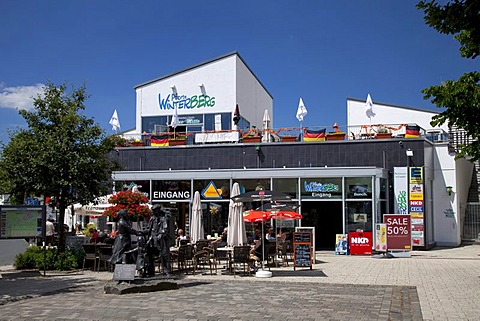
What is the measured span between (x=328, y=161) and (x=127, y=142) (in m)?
9.83

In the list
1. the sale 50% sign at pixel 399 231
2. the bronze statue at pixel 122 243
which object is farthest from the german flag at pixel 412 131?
the bronze statue at pixel 122 243

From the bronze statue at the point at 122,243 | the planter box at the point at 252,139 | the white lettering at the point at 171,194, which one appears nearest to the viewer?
the bronze statue at the point at 122,243

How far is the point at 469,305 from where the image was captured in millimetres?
9992

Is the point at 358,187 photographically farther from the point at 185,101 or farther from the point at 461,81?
the point at 185,101

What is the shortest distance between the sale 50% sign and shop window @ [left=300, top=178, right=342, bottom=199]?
9.82 feet

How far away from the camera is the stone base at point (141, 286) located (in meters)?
11.4

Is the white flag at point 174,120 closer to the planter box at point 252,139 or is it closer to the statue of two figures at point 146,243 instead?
the planter box at point 252,139

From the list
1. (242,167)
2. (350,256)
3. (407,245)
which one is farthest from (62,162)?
(407,245)

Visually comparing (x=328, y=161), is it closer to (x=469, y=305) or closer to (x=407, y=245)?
(x=407, y=245)

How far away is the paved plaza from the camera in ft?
29.8

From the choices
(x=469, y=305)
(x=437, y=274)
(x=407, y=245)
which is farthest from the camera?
(x=407, y=245)

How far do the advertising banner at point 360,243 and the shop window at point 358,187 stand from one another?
190cm

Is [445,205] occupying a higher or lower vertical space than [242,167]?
lower

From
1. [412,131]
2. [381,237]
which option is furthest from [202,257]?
[412,131]
